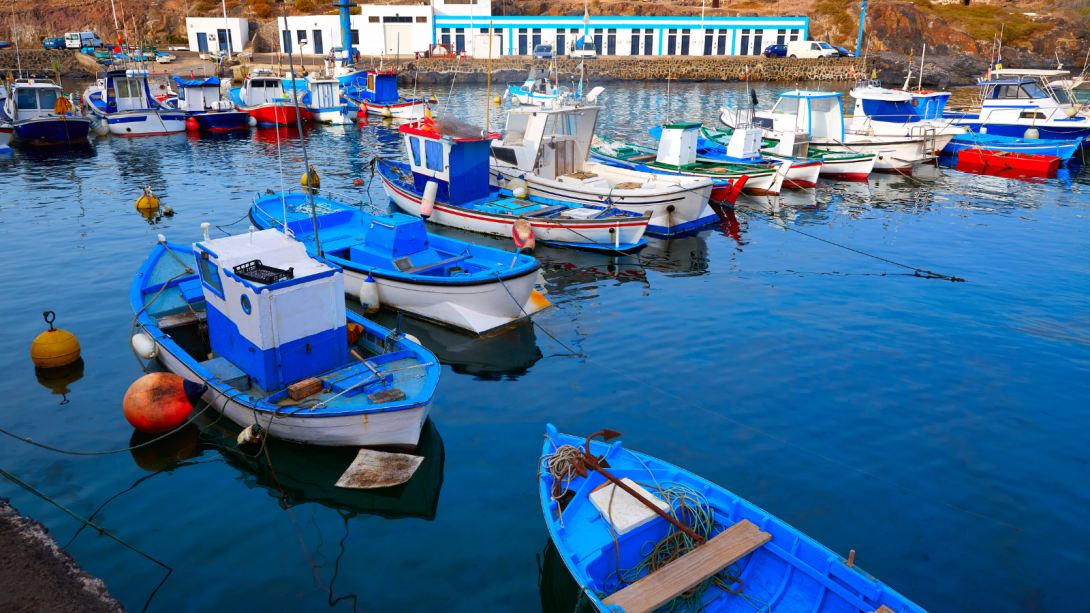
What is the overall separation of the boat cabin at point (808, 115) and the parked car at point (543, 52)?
48294 millimetres

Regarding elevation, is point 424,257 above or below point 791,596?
above

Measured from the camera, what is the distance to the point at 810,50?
75188 mm

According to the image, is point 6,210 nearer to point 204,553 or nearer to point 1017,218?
point 204,553

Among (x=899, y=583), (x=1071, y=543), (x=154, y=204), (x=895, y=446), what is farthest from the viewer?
(x=154, y=204)

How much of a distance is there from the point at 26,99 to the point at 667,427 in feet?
128

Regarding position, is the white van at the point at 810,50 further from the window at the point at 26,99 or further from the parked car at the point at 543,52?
the window at the point at 26,99

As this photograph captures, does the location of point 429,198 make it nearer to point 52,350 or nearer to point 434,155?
point 434,155

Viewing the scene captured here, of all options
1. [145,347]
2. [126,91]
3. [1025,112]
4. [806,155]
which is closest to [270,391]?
[145,347]

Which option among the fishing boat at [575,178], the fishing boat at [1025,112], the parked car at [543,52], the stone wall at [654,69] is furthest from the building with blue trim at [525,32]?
the fishing boat at [575,178]

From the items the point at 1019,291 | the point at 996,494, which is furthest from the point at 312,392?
the point at 1019,291

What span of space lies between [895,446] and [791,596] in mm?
4481

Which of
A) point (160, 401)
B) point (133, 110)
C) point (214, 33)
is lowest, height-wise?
point (160, 401)

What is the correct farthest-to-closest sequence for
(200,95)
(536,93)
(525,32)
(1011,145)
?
(525,32), (536,93), (200,95), (1011,145)

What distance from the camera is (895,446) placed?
9.79 meters
